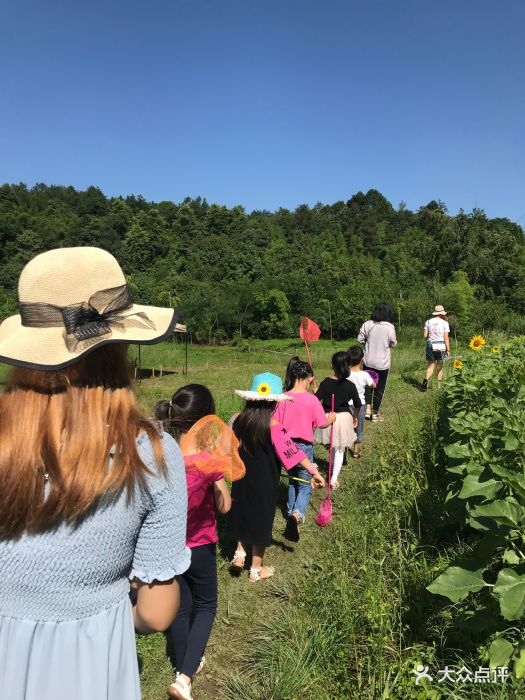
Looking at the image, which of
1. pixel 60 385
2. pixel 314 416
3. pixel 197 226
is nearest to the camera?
pixel 60 385

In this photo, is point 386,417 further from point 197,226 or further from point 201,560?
point 197,226

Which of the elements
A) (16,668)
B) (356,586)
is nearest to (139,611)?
(16,668)

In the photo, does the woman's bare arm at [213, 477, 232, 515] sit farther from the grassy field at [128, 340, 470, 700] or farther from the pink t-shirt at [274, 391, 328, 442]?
the pink t-shirt at [274, 391, 328, 442]

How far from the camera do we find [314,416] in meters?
3.62

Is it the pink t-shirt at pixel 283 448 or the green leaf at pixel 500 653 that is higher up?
the pink t-shirt at pixel 283 448

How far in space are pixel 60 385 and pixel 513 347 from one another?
23.2 feet

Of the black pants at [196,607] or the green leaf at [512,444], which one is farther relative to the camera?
the black pants at [196,607]

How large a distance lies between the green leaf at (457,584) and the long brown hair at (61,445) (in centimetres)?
129

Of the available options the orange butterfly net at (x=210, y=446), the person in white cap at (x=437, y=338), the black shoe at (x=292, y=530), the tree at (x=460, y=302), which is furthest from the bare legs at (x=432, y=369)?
the tree at (x=460, y=302)

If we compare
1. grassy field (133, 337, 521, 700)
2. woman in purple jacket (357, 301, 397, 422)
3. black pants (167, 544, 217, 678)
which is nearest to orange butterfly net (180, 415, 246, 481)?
black pants (167, 544, 217, 678)

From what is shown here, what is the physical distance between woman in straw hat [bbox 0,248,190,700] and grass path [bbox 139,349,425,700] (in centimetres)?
145

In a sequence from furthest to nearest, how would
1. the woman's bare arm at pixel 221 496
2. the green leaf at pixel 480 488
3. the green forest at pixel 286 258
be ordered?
1. the green forest at pixel 286 258
2. the woman's bare arm at pixel 221 496
3. the green leaf at pixel 480 488

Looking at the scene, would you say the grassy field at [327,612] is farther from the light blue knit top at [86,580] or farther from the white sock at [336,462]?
the light blue knit top at [86,580]

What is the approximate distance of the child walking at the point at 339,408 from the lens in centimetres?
442
